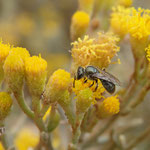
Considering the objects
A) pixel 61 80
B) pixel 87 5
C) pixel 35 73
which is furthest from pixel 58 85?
pixel 87 5

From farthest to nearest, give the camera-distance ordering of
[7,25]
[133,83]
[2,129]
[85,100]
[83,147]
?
[7,25], [83,147], [133,83], [2,129], [85,100]

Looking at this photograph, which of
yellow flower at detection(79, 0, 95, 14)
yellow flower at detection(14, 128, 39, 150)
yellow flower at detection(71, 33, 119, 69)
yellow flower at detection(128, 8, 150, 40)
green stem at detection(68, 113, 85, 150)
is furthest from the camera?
yellow flower at detection(14, 128, 39, 150)

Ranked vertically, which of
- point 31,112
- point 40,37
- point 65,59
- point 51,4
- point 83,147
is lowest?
point 83,147

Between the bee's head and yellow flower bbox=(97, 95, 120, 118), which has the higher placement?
the bee's head

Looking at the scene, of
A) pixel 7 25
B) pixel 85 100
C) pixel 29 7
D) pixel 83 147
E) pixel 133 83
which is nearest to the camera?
pixel 85 100

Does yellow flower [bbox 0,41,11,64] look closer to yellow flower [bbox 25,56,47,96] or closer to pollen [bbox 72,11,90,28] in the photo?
yellow flower [bbox 25,56,47,96]

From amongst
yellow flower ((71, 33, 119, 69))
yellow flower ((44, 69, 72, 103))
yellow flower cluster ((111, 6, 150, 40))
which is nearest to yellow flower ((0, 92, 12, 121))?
yellow flower ((44, 69, 72, 103))

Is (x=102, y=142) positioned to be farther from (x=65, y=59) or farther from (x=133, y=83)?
(x=65, y=59)

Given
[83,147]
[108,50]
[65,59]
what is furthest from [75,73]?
[65,59]
